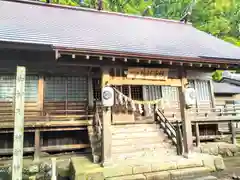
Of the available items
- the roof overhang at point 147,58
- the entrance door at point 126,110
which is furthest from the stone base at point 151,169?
the entrance door at point 126,110

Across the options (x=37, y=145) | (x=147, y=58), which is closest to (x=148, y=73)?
(x=147, y=58)

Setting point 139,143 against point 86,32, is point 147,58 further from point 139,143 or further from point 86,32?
point 86,32

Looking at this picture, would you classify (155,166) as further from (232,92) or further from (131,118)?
(232,92)

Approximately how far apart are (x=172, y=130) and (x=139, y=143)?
1425 millimetres

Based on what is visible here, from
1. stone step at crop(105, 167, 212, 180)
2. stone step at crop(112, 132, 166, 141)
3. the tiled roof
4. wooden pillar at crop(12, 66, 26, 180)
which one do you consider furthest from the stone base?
the tiled roof

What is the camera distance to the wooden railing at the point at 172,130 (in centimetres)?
616

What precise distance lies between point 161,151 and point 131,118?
8.31 feet

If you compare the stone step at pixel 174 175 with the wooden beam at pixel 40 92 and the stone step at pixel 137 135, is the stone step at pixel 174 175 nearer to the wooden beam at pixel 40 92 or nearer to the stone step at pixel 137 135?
the stone step at pixel 137 135

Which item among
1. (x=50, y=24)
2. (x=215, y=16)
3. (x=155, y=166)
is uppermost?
(x=215, y=16)

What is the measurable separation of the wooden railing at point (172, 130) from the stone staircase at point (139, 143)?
6.6 inches

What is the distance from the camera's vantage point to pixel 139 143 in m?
6.36

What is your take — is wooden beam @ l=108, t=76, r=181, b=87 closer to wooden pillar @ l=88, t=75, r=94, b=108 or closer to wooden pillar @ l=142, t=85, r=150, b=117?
wooden pillar @ l=88, t=75, r=94, b=108

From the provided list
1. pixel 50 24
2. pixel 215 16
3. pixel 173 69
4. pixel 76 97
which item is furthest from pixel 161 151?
pixel 215 16

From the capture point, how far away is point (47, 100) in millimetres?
7328
